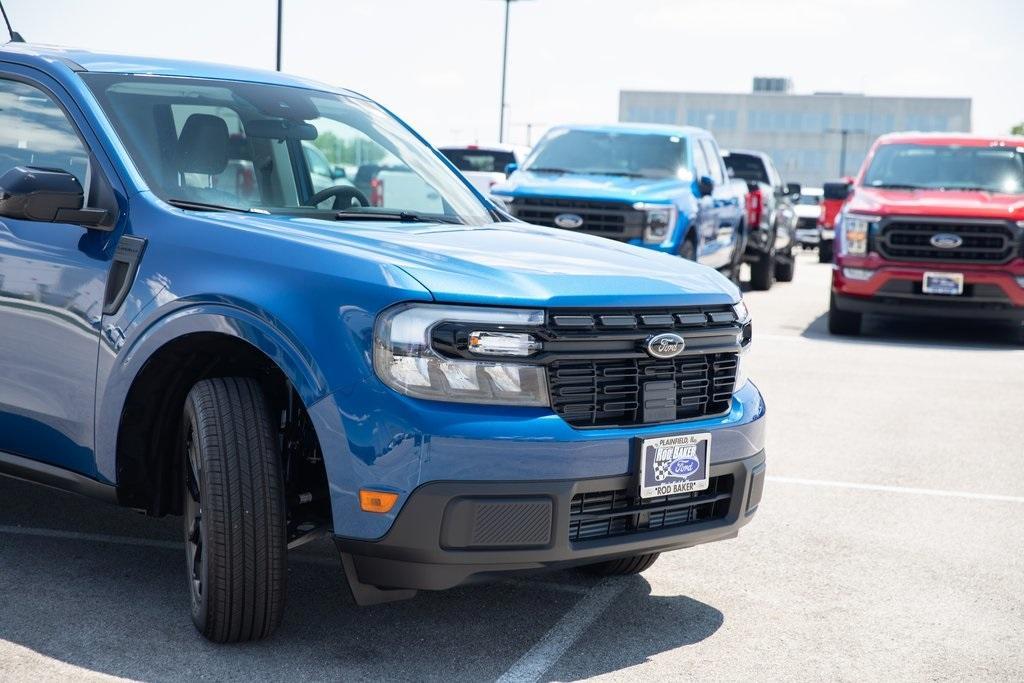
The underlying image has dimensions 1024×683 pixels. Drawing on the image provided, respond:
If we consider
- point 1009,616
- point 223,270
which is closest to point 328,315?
point 223,270

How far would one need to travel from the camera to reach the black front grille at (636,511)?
386 centimetres

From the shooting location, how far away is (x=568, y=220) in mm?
13172

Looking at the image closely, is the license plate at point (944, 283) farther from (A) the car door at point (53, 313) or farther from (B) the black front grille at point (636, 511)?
(A) the car door at point (53, 313)

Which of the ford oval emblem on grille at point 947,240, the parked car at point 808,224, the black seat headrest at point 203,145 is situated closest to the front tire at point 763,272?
the ford oval emblem on grille at point 947,240

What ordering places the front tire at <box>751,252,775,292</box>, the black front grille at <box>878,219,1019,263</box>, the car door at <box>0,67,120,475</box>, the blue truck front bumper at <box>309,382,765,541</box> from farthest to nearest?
the front tire at <box>751,252,775,292</box>, the black front grille at <box>878,219,1019,263</box>, the car door at <box>0,67,120,475</box>, the blue truck front bumper at <box>309,382,765,541</box>

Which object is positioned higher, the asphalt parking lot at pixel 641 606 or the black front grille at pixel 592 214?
the black front grille at pixel 592 214

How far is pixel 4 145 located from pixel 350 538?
225 cm

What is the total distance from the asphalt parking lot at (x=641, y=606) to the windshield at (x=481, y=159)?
12.9 m

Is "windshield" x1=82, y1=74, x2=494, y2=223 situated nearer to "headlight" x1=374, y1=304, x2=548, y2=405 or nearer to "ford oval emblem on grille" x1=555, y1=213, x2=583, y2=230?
"headlight" x1=374, y1=304, x2=548, y2=405

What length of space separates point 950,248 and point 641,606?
911 cm

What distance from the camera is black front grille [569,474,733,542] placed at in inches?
152

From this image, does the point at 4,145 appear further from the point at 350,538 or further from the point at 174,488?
the point at 350,538

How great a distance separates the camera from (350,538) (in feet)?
12.2

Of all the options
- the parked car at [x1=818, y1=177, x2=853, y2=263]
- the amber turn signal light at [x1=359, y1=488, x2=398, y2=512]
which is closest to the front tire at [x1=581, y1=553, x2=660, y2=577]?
the amber turn signal light at [x1=359, y1=488, x2=398, y2=512]
